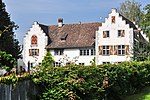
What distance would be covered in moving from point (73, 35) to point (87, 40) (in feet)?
11.3

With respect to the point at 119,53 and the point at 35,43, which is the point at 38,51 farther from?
the point at 119,53

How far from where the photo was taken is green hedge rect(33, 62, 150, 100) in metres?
11.9

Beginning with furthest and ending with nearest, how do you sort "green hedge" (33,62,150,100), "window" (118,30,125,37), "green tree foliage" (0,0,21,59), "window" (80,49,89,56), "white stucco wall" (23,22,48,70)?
1. "white stucco wall" (23,22,48,70)
2. "window" (80,49,89,56)
3. "window" (118,30,125,37)
4. "green tree foliage" (0,0,21,59)
5. "green hedge" (33,62,150,100)

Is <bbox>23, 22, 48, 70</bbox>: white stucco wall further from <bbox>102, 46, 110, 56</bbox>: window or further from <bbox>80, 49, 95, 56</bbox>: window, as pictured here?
<bbox>102, 46, 110, 56</bbox>: window

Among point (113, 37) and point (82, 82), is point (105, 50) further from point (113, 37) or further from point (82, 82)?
point (82, 82)

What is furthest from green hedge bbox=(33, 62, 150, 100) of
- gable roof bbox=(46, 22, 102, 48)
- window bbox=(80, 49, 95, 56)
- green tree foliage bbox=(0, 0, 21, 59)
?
gable roof bbox=(46, 22, 102, 48)

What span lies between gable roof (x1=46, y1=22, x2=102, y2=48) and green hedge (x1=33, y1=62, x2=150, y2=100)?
141 feet

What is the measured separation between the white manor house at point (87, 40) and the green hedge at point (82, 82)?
36778 millimetres

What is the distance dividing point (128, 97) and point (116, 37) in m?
39.8

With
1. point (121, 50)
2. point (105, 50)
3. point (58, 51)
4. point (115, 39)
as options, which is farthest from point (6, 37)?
point (121, 50)

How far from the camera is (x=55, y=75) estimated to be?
476 inches

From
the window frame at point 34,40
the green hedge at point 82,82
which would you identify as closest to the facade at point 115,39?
the window frame at point 34,40

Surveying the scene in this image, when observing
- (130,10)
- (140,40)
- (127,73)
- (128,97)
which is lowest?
(128,97)

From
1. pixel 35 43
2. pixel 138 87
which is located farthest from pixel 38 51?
pixel 138 87
